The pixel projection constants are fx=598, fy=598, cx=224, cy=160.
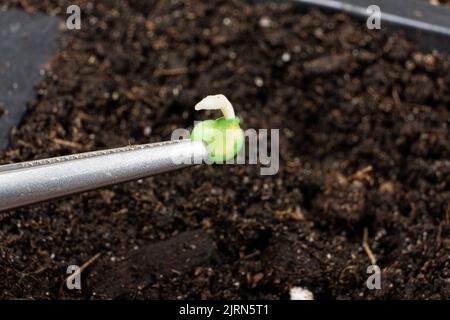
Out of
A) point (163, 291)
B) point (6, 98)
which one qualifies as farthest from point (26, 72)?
point (163, 291)

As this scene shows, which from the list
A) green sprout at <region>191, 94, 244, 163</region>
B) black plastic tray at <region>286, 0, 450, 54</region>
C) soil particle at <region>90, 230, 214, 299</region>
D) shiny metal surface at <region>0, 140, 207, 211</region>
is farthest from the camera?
black plastic tray at <region>286, 0, 450, 54</region>

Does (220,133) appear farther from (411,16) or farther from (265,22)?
(411,16)

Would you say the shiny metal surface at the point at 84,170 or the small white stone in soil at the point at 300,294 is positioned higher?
the shiny metal surface at the point at 84,170

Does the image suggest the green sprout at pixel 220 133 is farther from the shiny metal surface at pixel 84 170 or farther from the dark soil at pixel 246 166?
the dark soil at pixel 246 166

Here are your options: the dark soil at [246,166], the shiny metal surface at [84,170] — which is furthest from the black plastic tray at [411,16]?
the shiny metal surface at [84,170]

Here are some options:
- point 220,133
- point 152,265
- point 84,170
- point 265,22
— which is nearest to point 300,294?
point 152,265

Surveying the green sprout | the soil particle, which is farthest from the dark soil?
the green sprout

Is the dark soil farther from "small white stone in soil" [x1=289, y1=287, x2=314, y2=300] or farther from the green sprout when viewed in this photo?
the green sprout
